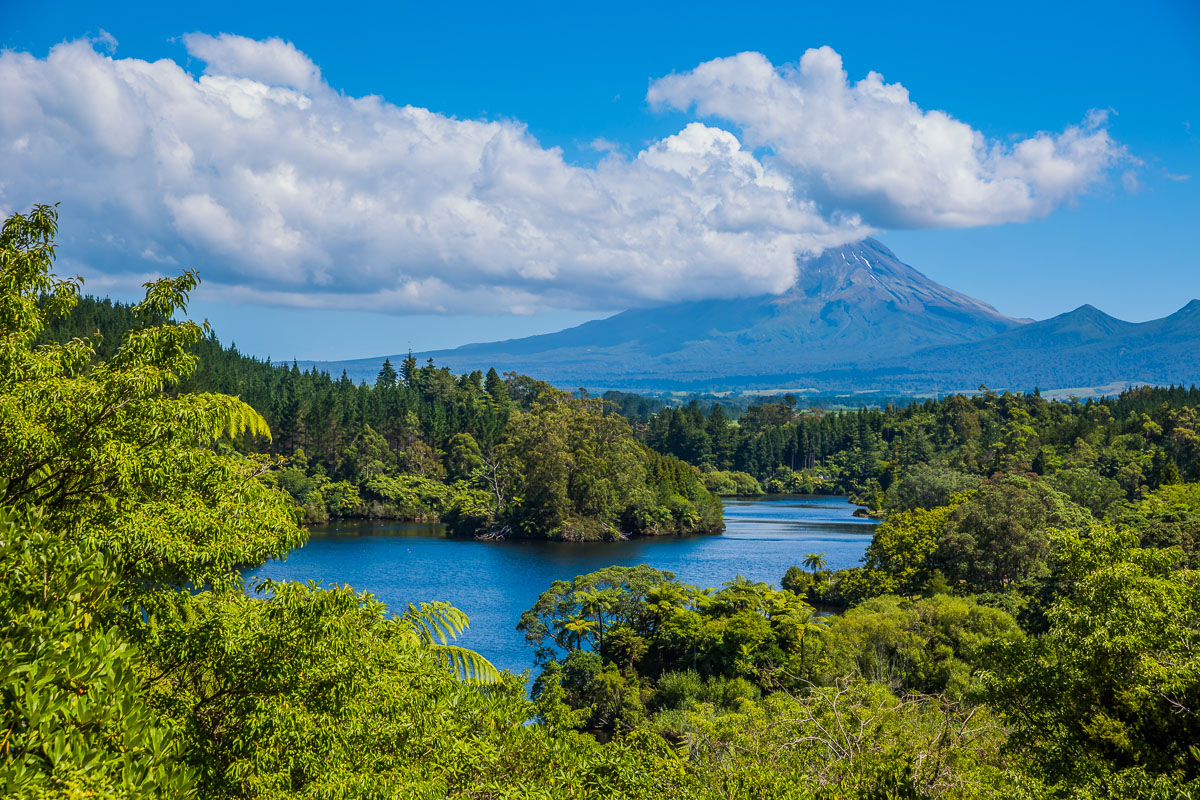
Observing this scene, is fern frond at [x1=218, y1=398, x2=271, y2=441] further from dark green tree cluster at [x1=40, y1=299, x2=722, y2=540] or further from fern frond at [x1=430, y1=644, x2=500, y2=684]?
dark green tree cluster at [x1=40, y1=299, x2=722, y2=540]

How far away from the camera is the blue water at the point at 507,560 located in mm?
36938

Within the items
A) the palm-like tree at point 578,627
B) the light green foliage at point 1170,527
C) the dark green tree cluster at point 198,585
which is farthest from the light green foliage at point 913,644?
the dark green tree cluster at point 198,585

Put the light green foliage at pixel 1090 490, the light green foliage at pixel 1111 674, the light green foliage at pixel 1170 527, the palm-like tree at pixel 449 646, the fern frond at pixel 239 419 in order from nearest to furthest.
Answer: the fern frond at pixel 239 419 < the light green foliage at pixel 1111 674 < the palm-like tree at pixel 449 646 < the light green foliage at pixel 1170 527 < the light green foliage at pixel 1090 490

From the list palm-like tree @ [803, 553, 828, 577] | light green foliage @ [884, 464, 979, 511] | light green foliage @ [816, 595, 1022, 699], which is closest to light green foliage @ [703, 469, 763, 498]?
light green foliage @ [884, 464, 979, 511]

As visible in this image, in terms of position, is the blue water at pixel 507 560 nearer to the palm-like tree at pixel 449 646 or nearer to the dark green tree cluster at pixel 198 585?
the palm-like tree at pixel 449 646

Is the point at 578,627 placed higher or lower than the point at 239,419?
lower

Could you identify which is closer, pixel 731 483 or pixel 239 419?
pixel 239 419

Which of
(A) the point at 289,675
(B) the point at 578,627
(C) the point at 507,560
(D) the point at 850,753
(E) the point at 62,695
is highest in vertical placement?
(E) the point at 62,695

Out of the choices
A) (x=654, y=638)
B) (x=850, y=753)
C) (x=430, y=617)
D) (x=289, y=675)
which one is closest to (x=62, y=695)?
(x=289, y=675)

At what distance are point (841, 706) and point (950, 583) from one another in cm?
2199

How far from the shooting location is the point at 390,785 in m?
7.00

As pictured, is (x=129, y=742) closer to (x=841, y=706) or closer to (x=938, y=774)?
(x=938, y=774)

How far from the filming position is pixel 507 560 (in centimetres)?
5059

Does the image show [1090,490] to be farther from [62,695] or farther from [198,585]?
[62,695]
